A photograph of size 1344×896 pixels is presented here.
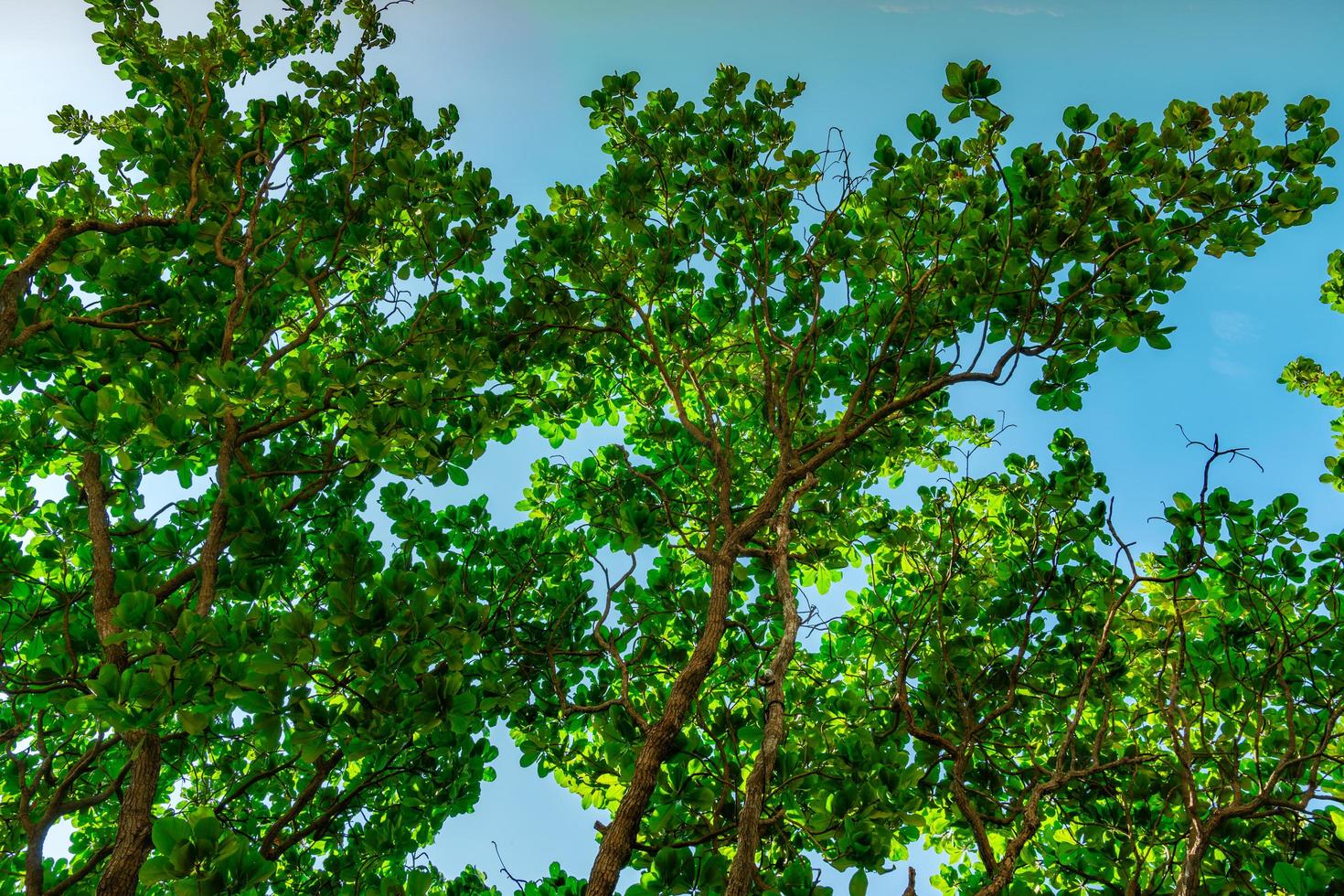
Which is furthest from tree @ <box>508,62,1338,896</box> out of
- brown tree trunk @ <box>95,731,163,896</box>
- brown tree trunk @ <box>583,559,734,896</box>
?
brown tree trunk @ <box>95,731,163,896</box>

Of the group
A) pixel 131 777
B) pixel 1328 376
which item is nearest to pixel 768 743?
pixel 131 777

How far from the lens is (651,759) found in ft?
10.8

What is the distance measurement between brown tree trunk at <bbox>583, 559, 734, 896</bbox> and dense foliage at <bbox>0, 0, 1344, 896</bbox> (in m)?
0.03

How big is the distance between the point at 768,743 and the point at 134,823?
293cm

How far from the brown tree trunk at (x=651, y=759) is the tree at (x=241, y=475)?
2.39 ft

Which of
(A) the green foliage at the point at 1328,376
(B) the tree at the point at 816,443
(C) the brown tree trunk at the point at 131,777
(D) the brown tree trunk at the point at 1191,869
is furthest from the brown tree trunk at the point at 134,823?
(A) the green foliage at the point at 1328,376

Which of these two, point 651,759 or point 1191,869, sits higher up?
point 651,759

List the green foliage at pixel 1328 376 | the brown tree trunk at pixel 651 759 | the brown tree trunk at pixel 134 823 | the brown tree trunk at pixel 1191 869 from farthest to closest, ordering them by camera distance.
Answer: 1. the green foliage at pixel 1328 376
2. the brown tree trunk at pixel 134 823
3. the brown tree trunk at pixel 651 759
4. the brown tree trunk at pixel 1191 869

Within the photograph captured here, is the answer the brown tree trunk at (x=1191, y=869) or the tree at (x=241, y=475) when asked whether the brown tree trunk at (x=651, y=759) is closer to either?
the tree at (x=241, y=475)

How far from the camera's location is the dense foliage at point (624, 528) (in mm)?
3422

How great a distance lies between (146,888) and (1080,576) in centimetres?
682

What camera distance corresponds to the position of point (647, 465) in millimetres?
6273

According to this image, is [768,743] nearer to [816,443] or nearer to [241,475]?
[816,443]

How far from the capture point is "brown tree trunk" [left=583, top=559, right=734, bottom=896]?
9.99ft
